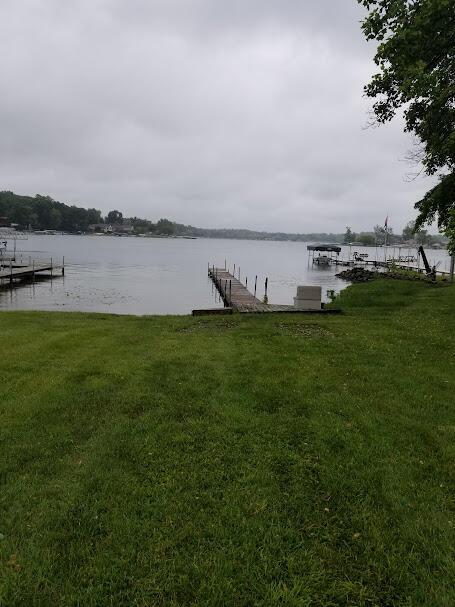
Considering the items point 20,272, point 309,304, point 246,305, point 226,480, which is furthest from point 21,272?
point 226,480

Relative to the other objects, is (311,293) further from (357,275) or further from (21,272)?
(357,275)

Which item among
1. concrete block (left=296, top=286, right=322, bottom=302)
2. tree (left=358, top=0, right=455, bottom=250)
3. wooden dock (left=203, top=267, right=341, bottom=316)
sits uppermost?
tree (left=358, top=0, right=455, bottom=250)

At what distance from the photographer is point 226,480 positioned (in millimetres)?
4043

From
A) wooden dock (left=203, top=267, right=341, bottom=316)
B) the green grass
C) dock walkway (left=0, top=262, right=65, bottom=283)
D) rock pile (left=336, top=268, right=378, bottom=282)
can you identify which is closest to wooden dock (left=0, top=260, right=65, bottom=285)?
dock walkway (left=0, top=262, right=65, bottom=283)

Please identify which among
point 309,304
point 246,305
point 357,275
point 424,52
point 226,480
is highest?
point 424,52

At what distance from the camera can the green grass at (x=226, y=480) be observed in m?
2.88

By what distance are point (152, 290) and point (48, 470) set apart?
29797 mm

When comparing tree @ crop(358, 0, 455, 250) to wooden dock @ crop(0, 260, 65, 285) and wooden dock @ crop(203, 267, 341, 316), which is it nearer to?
wooden dock @ crop(203, 267, 341, 316)

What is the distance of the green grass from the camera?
2883mm

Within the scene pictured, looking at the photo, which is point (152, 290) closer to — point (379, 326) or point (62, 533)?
point (379, 326)

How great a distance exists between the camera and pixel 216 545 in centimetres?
320

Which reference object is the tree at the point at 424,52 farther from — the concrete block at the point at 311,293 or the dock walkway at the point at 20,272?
the dock walkway at the point at 20,272

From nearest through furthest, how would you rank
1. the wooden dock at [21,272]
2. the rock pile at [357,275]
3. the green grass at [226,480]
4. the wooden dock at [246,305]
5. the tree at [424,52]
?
the green grass at [226,480], the tree at [424,52], the wooden dock at [246,305], the wooden dock at [21,272], the rock pile at [357,275]

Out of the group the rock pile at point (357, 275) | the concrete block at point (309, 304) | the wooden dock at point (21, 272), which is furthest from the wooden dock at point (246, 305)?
the wooden dock at point (21, 272)
